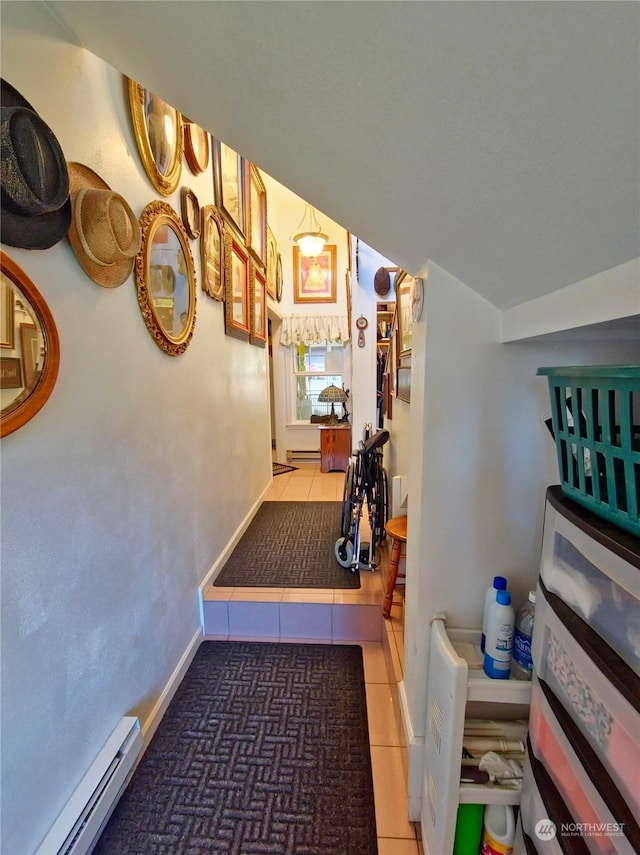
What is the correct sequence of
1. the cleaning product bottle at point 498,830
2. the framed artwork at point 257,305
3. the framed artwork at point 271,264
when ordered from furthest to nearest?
the framed artwork at point 271,264, the framed artwork at point 257,305, the cleaning product bottle at point 498,830

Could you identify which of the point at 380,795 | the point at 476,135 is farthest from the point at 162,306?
the point at 380,795

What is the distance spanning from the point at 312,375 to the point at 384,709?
14.1 ft

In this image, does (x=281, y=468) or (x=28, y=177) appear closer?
(x=28, y=177)

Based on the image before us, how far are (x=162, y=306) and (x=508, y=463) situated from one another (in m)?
1.47

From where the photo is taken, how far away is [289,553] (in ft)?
8.05

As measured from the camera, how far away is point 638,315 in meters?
0.54

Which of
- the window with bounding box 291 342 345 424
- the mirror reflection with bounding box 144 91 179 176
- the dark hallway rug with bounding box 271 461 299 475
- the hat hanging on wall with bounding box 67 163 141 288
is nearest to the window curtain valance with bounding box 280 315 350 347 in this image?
the window with bounding box 291 342 345 424

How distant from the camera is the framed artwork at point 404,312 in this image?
70.8 inches

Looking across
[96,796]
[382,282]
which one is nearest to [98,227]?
[96,796]

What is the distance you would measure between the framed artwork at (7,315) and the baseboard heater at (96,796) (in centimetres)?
121

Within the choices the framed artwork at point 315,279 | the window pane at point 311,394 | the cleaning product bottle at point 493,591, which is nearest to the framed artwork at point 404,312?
the cleaning product bottle at point 493,591

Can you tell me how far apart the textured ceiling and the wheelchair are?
1.41 m

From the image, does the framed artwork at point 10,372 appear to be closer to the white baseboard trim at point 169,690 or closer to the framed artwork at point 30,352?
the framed artwork at point 30,352

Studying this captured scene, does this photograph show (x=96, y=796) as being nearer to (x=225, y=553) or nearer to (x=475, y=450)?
(x=225, y=553)
